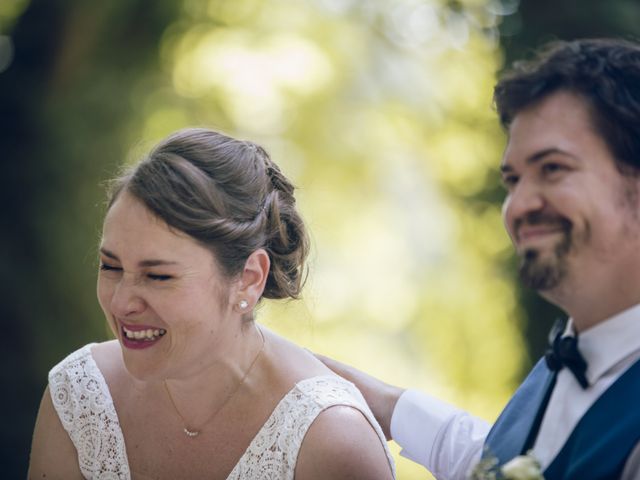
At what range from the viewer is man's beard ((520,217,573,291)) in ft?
6.24

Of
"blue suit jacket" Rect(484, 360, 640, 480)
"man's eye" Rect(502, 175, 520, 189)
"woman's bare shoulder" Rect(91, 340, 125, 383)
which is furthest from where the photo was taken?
"woman's bare shoulder" Rect(91, 340, 125, 383)

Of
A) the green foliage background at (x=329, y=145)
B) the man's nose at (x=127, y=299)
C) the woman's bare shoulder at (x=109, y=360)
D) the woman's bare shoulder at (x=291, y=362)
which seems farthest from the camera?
the green foliage background at (x=329, y=145)

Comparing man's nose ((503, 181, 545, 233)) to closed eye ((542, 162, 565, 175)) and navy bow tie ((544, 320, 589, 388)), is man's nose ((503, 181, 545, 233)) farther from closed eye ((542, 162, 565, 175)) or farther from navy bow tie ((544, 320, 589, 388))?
navy bow tie ((544, 320, 589, 388))

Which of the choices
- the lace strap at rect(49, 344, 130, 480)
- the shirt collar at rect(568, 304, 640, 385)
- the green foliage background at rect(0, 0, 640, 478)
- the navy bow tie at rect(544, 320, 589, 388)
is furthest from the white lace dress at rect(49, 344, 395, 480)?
the green foliage background at rect(0, 0, 640, 478)

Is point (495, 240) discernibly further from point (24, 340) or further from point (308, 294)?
point (24, 340)

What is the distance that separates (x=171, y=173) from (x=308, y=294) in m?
0.70

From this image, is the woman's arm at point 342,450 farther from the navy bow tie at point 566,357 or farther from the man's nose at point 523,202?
the man's nose at point 523,202

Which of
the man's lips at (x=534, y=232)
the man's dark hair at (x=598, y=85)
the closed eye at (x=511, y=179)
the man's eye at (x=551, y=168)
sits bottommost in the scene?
the man's lips at (x=534, y=232)

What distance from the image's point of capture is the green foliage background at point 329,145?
5.24m

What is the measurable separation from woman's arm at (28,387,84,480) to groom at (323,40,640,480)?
1.27 metres

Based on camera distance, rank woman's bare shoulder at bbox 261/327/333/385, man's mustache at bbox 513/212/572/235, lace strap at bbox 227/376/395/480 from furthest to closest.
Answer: woman's bare shoulder at bbox 261/327/333/385
lace strap at bbox 227/376/395/480
man's mustache at bbox 513/212/572/235

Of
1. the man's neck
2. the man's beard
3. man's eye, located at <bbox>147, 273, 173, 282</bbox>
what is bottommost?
man's eye, located at <bbox>147, 273, 173, 282</bbox>

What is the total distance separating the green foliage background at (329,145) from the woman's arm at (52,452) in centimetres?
146

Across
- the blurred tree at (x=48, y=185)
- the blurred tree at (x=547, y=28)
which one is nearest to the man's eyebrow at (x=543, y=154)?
the blurred tree at (x=547, y=28)
